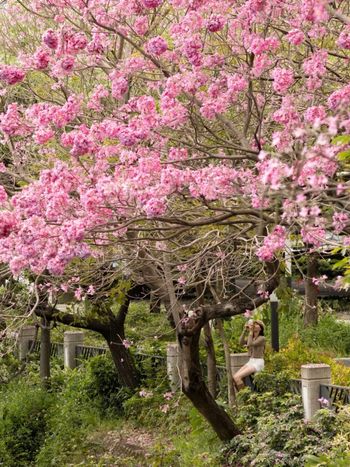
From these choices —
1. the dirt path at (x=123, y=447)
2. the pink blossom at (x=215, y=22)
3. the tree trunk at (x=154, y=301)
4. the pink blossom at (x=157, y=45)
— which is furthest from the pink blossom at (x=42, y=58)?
the dirt path at (x=123, y=447)

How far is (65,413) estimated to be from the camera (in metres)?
17.5

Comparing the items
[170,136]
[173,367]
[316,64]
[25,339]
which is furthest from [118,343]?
[316,64]

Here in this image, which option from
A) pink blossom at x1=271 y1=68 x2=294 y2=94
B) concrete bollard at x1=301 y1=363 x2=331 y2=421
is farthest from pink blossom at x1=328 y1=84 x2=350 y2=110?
concrete bollard at x1=301 y1=363 x2=331 y2=421

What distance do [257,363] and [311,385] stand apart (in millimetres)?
1888

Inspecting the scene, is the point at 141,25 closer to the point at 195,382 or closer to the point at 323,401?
the point at 195,382

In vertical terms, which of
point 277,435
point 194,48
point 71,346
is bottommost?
point 277,435

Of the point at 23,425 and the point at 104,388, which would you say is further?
the point at 104,388

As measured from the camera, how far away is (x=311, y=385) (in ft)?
46.2

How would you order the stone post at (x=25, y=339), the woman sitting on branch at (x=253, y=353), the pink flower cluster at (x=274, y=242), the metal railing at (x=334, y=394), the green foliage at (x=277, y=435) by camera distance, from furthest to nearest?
the stone post at (x=25, y=339), the woman sitting on branch at (x=253, y=353), the metal railing at (x=334, y=394), the green foliage at (x=277, y=435), the pink flower cluster at (x=274, y=242)

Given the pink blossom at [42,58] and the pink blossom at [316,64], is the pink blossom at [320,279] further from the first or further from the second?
the pink blossom at [42,58]

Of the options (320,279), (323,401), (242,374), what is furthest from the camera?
(242,374)

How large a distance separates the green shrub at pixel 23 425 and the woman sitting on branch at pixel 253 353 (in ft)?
12.6

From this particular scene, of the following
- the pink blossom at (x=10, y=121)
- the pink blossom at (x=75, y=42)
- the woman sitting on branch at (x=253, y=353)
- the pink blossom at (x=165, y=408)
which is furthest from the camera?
the pink blossom at (x=165, y=408)

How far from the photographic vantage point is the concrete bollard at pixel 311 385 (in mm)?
13961
